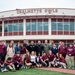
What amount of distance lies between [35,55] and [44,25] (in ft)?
77.8

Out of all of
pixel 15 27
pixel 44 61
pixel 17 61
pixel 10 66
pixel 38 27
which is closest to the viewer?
pixel 10 66

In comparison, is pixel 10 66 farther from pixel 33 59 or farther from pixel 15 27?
pixel 15 27

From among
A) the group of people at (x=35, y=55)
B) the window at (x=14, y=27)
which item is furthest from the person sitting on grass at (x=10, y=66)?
the window at (x=14, y=27)

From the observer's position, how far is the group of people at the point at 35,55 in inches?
650

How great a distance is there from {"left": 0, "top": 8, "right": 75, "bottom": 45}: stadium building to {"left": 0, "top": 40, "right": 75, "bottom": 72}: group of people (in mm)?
22677

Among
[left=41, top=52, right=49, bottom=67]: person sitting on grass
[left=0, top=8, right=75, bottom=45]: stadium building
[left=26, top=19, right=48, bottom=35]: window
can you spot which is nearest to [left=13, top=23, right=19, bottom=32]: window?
[left=0, top=8, right=75, bottom=45]: stadium building

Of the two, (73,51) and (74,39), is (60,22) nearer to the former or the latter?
(74,39)

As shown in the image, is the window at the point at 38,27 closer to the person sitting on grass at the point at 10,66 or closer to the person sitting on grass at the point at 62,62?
Result: the person sitting on grass at the point at 62,62

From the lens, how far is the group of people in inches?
650

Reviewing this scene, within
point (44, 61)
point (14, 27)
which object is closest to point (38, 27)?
point (14, 27)

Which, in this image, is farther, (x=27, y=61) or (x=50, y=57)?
(x=50, y=57)

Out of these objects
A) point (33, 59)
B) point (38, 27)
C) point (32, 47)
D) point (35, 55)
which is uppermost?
point (38, 27)

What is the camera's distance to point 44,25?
41562 millimetres

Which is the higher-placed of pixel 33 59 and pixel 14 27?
pixel 14 27
